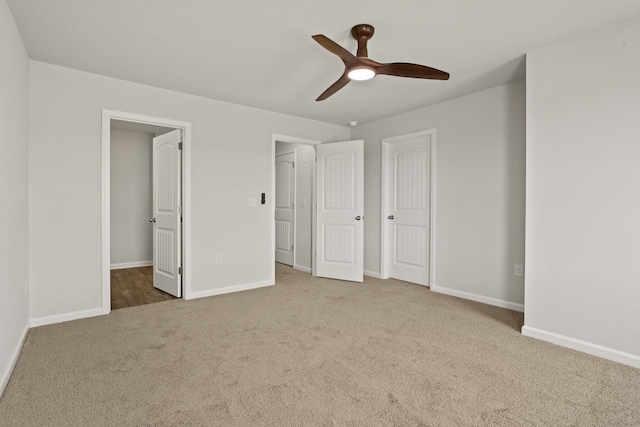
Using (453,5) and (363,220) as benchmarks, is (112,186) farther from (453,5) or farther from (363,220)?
(453,5)

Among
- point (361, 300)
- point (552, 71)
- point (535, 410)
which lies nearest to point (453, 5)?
point (552, 71)

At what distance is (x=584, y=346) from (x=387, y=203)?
2.85 meters

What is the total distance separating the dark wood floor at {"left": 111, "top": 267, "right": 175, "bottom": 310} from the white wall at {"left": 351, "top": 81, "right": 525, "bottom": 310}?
134 inches

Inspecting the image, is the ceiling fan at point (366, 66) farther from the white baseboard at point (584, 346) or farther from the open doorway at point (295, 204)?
the open doorway at point (295, 204)

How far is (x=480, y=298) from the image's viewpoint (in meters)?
3.86

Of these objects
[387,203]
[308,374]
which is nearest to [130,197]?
[387,203]

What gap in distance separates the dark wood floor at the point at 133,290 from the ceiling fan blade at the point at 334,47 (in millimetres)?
3231

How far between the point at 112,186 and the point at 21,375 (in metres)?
4.48

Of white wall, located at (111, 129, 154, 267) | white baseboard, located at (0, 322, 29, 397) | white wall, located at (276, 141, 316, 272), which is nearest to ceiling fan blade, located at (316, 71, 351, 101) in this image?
white wall, located at (276, 141, 316, 272)

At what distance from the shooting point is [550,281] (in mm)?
2736

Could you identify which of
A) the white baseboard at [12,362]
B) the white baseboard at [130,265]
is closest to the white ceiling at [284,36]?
the white baseboard at [12,362]

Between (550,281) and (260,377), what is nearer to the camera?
(260,377)

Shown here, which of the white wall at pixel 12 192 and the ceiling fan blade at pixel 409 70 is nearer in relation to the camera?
the white wall at pixel 12 192

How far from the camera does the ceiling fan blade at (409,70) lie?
2469 mm
